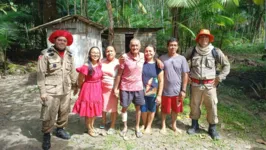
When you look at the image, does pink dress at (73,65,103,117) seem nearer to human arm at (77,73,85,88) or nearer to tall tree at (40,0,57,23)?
human arm at (77,73,85,88)

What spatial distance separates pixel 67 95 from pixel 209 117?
8.82 feet

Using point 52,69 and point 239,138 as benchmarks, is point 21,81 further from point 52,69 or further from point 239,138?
point 239,138

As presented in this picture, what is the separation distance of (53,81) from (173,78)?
2087mm

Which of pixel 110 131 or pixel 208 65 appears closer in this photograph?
pixel 208 65

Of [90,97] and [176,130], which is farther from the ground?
[90,97]

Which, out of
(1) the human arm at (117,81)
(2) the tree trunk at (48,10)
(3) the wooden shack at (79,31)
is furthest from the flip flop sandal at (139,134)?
(2) the tree trunk at (48,10)

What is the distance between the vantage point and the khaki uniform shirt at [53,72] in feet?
11.9

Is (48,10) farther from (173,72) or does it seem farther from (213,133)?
(213,133)

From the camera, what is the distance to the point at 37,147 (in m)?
3.99

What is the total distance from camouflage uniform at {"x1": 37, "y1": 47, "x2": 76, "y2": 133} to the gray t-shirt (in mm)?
1697

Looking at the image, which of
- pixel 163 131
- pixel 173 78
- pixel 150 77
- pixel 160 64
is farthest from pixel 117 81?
pixel 163 131

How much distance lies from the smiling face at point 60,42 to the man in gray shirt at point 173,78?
175 cm

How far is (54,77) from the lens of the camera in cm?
376

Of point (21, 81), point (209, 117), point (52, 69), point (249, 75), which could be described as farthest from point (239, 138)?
point (21, 81)
